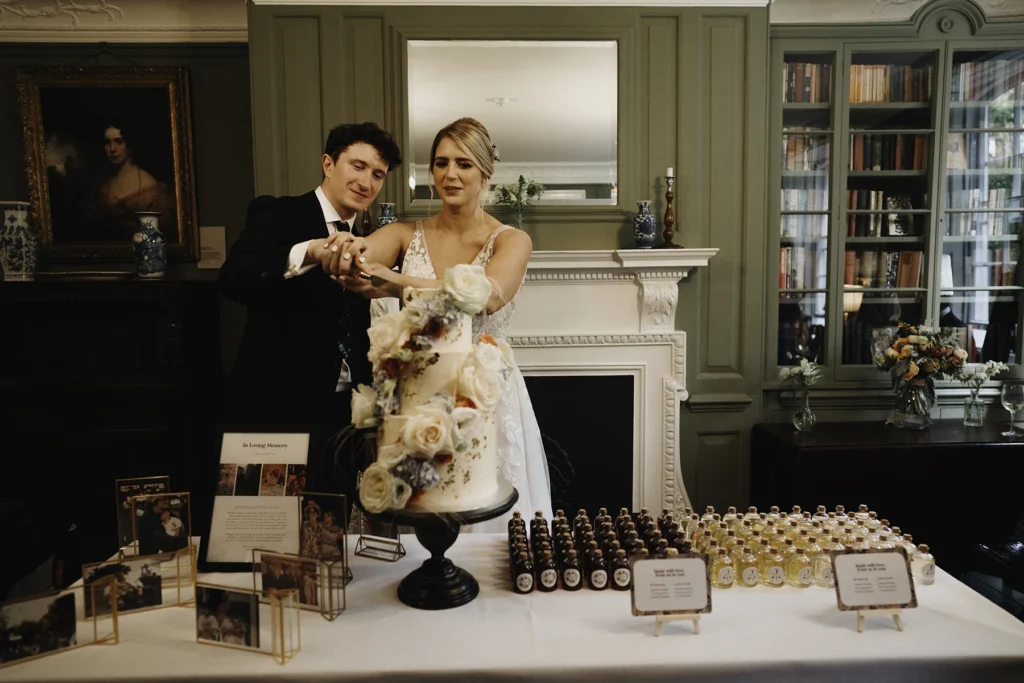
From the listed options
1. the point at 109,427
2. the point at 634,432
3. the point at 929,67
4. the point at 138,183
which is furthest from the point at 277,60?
the point at 929,67

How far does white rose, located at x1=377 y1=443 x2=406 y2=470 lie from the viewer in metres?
1.10

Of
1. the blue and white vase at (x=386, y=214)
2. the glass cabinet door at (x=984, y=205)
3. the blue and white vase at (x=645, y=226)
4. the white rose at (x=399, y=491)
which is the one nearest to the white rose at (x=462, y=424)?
the white rose at (x=399, y=491)

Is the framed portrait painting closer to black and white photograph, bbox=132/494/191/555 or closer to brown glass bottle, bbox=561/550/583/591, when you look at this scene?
black and white photograph, bbox=132/494/191/555

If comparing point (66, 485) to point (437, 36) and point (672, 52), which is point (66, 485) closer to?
point (437, 36)

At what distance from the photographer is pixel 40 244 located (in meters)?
3.33

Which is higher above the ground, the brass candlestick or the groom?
the brass candlestick

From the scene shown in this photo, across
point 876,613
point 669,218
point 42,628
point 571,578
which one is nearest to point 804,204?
point 669,218

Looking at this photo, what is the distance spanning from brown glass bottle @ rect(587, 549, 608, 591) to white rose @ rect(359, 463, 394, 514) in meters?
0.43

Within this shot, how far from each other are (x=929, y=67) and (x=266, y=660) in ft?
12.9

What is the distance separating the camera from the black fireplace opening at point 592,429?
3.23m

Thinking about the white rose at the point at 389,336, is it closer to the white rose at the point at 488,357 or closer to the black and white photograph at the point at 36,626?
the white rose at the point at 488,357

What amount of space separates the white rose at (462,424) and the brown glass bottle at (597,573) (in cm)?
37

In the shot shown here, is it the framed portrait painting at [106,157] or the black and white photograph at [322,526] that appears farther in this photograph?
the framed portrait painting at [106,157]

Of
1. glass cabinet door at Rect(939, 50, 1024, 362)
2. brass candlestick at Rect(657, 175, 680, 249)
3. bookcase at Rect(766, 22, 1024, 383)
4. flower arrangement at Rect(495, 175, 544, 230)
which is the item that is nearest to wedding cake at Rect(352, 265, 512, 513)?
flower arrangement at Rect(495, 175, 544, 230)
